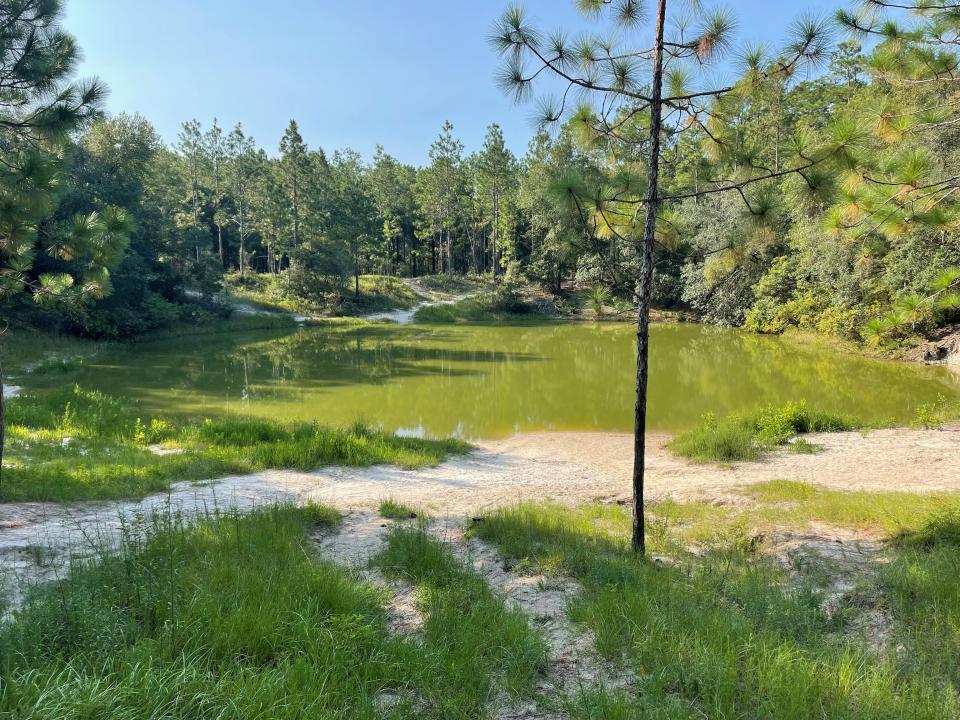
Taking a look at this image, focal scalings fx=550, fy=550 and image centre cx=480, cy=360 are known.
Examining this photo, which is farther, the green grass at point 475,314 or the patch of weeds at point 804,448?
the green grass at point 475,314

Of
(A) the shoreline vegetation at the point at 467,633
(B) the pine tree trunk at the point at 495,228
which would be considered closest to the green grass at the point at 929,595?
(A) the shoreline vegetation at the point at 467,633

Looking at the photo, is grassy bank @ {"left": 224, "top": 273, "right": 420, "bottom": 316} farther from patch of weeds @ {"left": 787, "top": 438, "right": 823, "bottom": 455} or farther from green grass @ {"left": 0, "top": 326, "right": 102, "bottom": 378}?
patch of weeds @ {"left": 787, "top": 438, "right": 823, "bottom": 455}

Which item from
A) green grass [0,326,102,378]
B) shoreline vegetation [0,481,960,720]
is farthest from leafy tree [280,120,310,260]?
shoreline vegetation [0,481,960,720]

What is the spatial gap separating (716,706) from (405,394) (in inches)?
645

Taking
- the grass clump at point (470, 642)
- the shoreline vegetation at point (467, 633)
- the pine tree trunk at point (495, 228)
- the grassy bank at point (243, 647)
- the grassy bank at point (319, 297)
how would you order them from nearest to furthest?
the grassy bank at point (243, 647), the shoreline vegetation at point (467, 633), the grass clump at point (470, 642), the grassy bank at point (319, 297), the pine tree trunk at point (495, 228)

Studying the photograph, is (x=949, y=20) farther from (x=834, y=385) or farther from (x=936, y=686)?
(x=834, y=385)

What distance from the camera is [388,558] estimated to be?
5.01 m

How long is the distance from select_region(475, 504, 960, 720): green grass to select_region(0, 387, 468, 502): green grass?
19.8 feet

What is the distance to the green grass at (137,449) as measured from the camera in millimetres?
7734

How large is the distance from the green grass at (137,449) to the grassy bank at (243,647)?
15.2ft

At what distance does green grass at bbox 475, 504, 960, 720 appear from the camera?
2.54m

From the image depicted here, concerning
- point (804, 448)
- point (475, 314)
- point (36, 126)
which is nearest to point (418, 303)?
point (475, 314)

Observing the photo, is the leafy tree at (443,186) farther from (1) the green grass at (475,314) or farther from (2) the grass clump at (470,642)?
(2) the grass clump at (470,642)

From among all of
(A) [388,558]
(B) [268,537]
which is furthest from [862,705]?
(B) [268,537]
